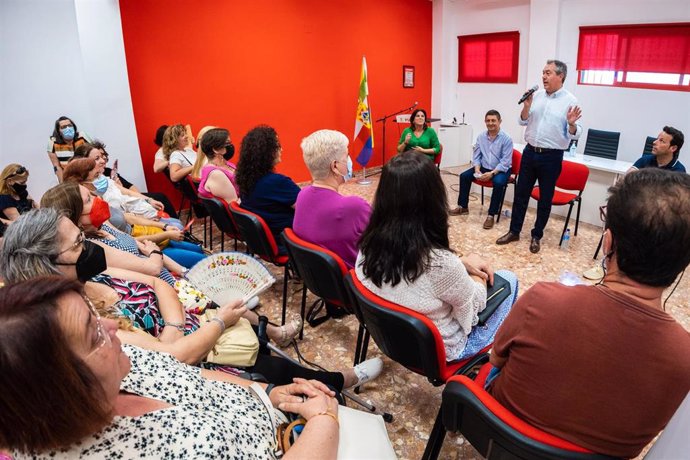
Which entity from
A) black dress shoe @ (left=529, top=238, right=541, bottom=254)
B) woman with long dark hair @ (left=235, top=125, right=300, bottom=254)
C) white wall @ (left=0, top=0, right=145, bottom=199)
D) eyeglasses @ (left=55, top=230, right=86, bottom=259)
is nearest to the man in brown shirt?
eyeglasses @ (left=55, top=230, right=86, bottom=259)

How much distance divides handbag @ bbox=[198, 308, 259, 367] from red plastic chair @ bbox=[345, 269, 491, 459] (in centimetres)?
50

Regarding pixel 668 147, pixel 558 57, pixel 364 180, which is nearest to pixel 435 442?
pixel 668 147

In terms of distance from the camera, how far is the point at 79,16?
391 centimetres

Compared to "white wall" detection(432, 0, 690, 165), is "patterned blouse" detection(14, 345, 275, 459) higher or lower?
lower

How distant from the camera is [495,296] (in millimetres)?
1873

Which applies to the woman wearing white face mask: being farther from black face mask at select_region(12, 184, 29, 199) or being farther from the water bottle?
the water bottle

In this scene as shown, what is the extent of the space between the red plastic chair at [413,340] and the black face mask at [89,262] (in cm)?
99

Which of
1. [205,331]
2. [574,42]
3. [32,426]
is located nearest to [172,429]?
[32,426]

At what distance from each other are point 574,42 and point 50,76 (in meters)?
6.62

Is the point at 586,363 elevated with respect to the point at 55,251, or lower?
lower

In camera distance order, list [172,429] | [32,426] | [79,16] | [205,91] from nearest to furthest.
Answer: [32,426]
[172,429]
[79,16]
[205,91]

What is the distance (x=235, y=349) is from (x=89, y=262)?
2.14 feet

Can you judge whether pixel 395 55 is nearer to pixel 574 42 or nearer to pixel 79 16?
pixel 574 42

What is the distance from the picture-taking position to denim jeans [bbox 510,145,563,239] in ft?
12.5
